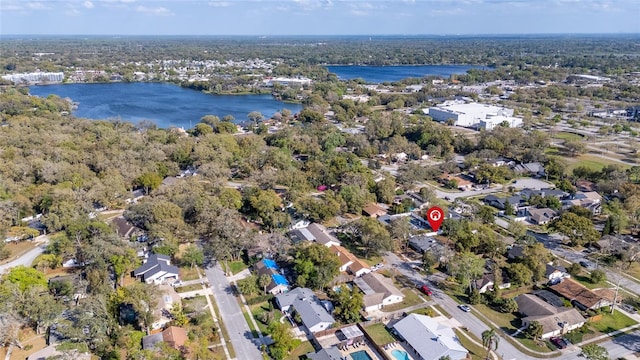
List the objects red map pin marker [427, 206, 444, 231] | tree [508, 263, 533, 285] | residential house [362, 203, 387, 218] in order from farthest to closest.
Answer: residential house [362, 203, 387, 218] → red map pin marker [427, 206, 444, 231] → tree [508, 263, 533, 285]

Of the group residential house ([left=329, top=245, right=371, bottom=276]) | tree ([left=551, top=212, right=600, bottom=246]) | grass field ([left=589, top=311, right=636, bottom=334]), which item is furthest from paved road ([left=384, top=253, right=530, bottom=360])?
tree ([left=551, top=212, right=600, bottom=246])

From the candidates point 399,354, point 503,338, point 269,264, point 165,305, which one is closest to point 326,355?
point 399,354

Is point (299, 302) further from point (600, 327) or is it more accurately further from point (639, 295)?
point (639, 295)

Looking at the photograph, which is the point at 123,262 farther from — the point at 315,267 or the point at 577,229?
the point at 577,229

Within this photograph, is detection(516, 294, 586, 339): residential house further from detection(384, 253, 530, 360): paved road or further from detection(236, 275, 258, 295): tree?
detection(236, 275, 258, 295): tree

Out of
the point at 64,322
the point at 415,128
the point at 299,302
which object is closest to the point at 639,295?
the point at 299,302

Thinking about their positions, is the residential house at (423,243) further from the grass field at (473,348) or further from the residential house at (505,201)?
the residential house at (505,201)
